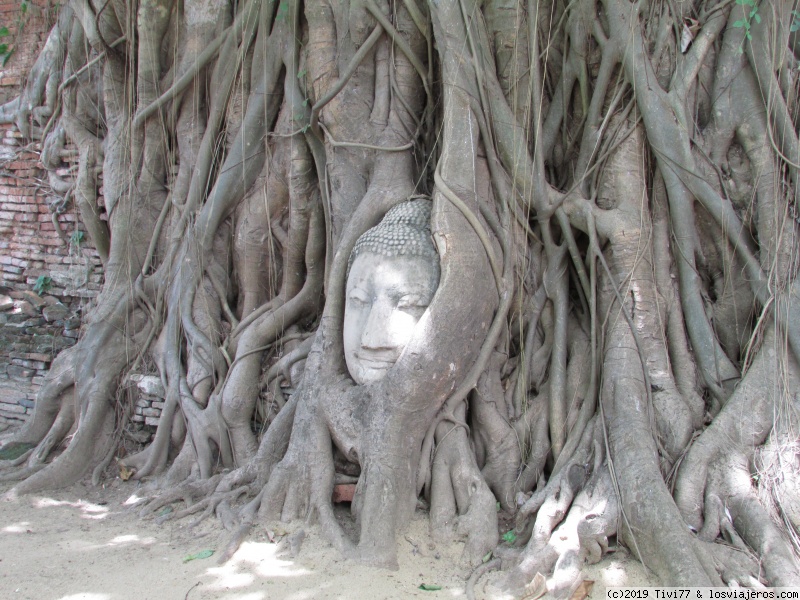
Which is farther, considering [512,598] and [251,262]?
[251,262]

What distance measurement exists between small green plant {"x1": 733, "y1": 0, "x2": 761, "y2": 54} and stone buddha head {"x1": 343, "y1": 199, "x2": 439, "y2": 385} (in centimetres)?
169

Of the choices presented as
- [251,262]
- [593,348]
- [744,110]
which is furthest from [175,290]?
[744,110]

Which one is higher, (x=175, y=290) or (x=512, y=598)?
(x=175, y=290)

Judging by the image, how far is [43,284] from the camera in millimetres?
5168

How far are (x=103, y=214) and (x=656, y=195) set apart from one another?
3.84 m

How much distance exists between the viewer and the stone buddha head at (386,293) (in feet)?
10.2

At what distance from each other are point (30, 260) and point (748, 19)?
5.16 meters

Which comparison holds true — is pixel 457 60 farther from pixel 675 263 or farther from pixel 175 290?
pixel 175 290

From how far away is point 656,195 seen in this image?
333 cm

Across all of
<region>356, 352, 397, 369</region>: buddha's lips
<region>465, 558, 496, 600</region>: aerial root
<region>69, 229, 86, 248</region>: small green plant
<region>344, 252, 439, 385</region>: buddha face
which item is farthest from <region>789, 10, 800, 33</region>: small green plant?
<region>69, 229, 86, 248</region>: small green plant

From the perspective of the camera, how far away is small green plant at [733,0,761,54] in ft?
9.71

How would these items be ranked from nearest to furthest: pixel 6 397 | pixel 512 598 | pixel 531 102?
pixel 512 598, pixel 531 102, pixel 6 397

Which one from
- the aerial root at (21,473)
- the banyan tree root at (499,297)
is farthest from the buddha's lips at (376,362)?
the aerial root at (21,473)

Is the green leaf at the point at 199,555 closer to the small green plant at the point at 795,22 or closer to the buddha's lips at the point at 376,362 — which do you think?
the buddha's lips at the point at 376,362
